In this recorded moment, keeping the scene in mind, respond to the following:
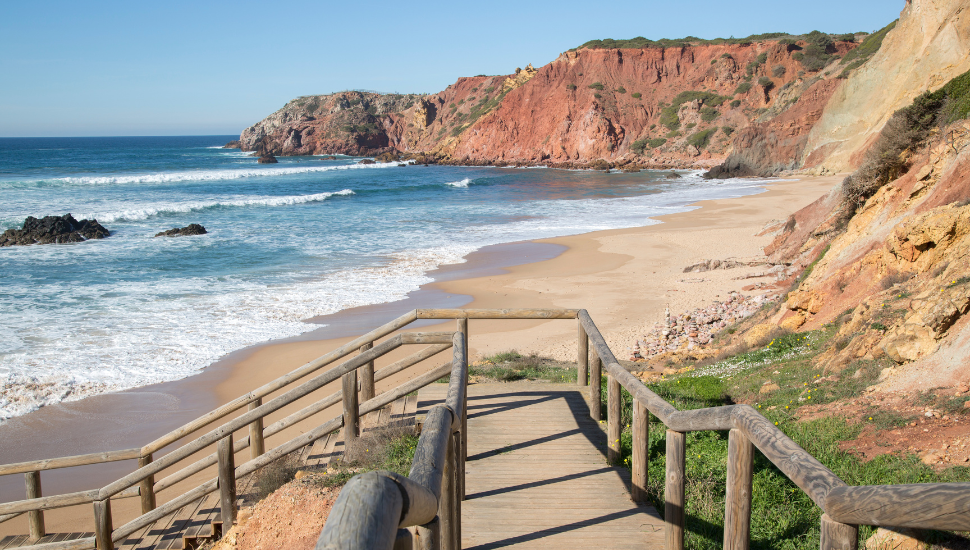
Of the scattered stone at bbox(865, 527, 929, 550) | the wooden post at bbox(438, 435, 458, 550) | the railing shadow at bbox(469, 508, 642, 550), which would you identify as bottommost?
the railing shadow at bbox(469, 508, 642, 550)

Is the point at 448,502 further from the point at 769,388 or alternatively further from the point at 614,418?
the point at 769,388

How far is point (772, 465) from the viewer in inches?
184

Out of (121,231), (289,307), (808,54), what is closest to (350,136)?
(808,54)

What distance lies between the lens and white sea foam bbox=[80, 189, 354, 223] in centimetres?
3506

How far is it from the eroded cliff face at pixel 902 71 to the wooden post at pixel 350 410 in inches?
653

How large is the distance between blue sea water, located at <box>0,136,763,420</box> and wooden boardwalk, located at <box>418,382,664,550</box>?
7388 mm

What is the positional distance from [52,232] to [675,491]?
31.9 m

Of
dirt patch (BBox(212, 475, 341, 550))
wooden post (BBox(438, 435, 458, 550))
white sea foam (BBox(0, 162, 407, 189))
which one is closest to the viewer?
wooden post (BBox(438, 435, 458, 550))

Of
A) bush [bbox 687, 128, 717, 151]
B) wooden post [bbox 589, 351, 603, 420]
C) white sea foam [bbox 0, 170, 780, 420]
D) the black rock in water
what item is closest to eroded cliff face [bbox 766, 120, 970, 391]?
wooden post [bbox 589, 351, 603, 420]

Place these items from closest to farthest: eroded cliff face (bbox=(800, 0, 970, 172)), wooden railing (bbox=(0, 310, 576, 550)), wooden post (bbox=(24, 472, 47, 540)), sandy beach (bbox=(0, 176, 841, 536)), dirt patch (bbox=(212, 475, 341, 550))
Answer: dirt patch (bbox=(212, 475, 341, 550)) → wooden railing (bbox=(0, 310, 576, 550)) → wooden post (bbox=(24, 472, 47, 540)) → sandy beach (bbox=(0, 176, 841, 536)) → eroded cliff face (bbox=(800, 0, 970, 172))

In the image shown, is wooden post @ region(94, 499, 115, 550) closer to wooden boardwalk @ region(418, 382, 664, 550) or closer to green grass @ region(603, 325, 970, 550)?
wooden boardwalk @ region(418, 382, 664, 550)

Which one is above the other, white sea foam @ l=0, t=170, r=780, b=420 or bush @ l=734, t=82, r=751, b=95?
bush @ l=734, t=82, r=751, b=95

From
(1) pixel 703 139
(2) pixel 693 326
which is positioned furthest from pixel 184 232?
(1) pixel 703 139

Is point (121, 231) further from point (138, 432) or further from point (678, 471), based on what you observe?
point (678, 471)
